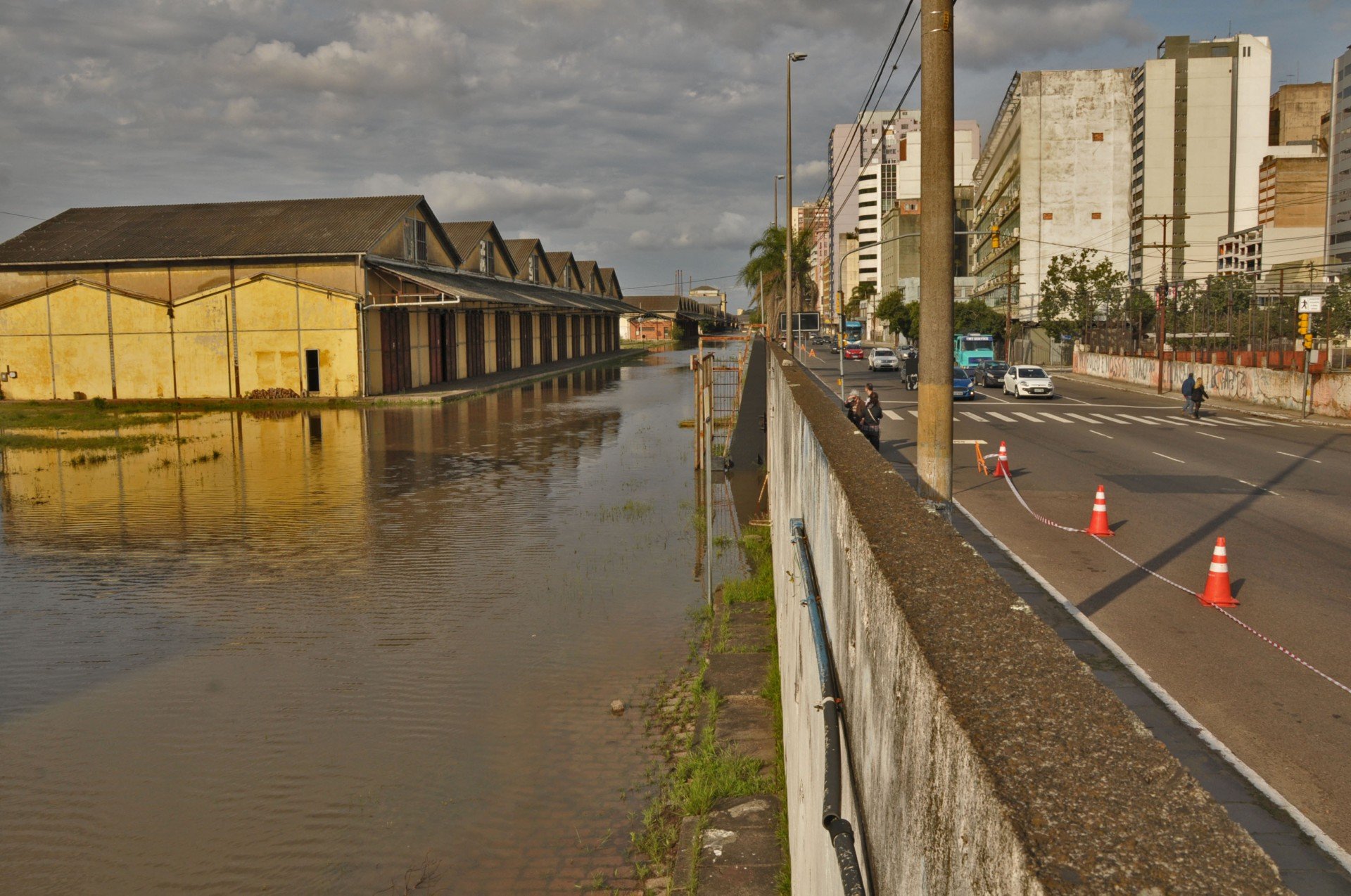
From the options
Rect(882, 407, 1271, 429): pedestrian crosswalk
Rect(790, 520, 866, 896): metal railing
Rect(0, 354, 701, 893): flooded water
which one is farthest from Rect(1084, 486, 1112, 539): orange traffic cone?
Rect(882, 407, 1271, 429): pedestrian crosswalk

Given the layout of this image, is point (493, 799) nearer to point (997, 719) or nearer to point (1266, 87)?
point (997, 719)

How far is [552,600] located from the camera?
1331cm

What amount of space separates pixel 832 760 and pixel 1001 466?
1900cm

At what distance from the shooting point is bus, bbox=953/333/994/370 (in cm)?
5638

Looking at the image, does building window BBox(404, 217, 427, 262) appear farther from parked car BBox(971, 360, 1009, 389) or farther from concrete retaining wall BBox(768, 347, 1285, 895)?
concrete retaining wall BBox(768, 347, 1285, 895)

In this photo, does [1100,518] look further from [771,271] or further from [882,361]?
[771,271]

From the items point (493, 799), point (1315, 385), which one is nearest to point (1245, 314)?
point (1315, 385)

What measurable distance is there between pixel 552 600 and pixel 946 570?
9974 mm

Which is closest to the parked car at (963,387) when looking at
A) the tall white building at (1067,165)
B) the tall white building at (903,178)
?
the tall white building at (1067,165)

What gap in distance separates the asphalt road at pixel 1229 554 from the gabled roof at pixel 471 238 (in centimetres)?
A: 3924

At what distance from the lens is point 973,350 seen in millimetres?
57938

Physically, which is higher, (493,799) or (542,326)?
(542,326)

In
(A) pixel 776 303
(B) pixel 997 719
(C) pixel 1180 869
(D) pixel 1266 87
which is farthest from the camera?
(D) pixel 1266 87

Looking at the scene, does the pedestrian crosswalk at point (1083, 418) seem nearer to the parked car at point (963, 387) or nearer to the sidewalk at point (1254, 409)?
the sidewalk at point (1254, 409)
